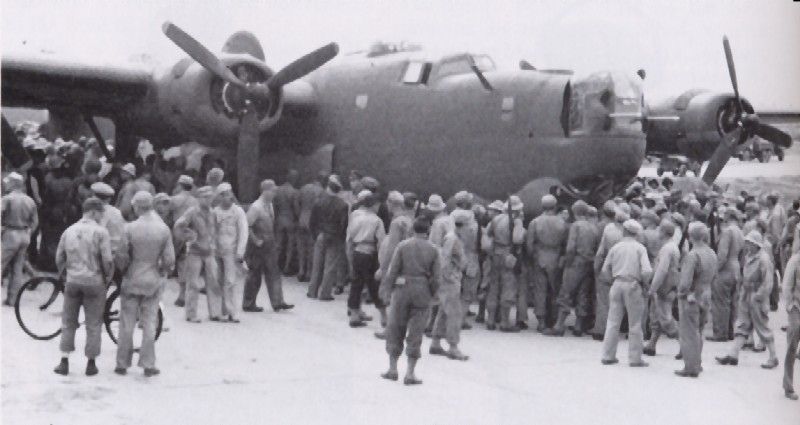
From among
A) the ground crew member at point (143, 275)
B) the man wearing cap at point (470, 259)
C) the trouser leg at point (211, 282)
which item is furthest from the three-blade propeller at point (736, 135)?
the ground crew member at point (143, 275)

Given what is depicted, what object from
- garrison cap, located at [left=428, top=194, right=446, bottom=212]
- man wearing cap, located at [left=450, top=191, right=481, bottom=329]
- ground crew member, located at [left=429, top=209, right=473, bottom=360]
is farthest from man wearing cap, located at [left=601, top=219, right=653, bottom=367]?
garrison cap, located at [left=428, top=194, right=446, bottom=212]

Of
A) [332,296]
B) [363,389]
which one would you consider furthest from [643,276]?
[332,296]

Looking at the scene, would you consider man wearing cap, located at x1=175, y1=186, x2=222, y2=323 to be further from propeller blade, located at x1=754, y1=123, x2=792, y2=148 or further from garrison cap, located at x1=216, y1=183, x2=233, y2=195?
propeller blade, located at x1=754, y1=123, x2=792, y2=148

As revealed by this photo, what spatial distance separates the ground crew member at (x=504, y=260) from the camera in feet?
38.8

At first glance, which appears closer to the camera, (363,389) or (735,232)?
(363,389)

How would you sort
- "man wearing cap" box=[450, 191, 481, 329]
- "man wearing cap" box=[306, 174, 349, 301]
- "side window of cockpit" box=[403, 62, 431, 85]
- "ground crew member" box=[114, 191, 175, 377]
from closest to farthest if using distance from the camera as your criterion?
"ground crew member" box=[114, 191, 175, 377]
"man wearing cap" box=[450, 191, 481, 329]
"man wearing cap" box=[306, 174, 349, 301]
"side window of cockpit" box=[403, 62, 431, 85]

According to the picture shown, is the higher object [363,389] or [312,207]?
[312,207]

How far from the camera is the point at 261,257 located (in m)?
12.2

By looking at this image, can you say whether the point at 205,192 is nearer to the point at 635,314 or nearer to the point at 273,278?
the point at 273,278

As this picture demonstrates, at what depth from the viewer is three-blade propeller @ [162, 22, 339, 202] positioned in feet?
49.5

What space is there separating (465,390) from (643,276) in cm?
271

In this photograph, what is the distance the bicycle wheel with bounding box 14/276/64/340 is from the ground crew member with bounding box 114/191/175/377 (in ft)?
5.08

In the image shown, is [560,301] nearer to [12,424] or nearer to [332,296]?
[332,296]

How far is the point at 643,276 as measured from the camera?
10.3 m
